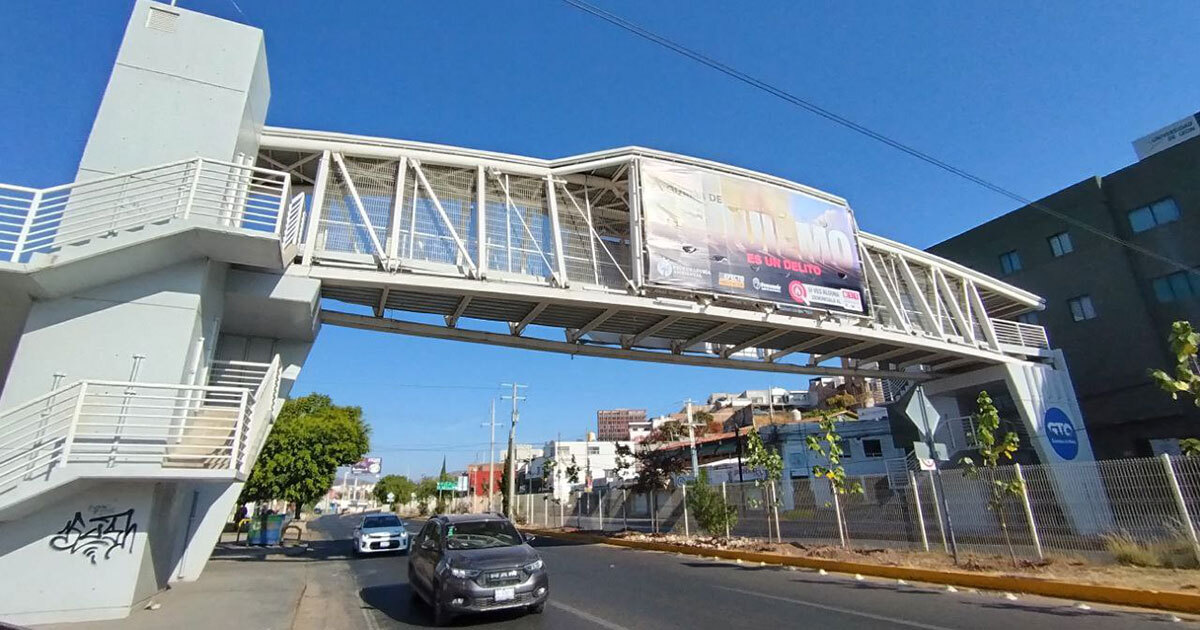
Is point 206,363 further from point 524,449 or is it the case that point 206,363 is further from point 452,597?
point 524,449

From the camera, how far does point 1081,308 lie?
1171 inches

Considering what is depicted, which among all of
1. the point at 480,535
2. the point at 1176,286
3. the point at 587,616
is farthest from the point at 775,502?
the point at 1176,286

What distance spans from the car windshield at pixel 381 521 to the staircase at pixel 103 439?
1318 cm

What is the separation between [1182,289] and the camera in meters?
26.4

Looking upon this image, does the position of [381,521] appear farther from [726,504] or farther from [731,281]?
[731,281]

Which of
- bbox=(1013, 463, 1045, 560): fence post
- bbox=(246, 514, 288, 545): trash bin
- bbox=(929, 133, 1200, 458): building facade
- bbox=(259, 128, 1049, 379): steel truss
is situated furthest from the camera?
bbox=(246, 514, 288, 545): trash bin

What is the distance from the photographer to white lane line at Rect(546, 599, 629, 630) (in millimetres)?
7766

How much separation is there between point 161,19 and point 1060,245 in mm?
39367

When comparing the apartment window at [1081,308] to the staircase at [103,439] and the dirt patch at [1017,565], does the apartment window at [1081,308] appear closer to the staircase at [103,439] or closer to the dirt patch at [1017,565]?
the dirt patch at [1017,565]

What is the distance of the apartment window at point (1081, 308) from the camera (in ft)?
96.0

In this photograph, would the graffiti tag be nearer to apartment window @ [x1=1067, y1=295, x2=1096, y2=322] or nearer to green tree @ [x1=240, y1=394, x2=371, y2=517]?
green tree @ [x1=240, y1=394, x2=371, y2=517]

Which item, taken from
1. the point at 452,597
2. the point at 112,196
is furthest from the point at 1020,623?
the point at 112,196

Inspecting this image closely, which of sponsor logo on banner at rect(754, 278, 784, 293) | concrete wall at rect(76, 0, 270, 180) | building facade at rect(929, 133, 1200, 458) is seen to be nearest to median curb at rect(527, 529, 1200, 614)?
sponsor logo on banner at rect(754, 278, 784, 293)

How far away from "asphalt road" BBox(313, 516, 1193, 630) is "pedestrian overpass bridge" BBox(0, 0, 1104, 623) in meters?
3.80
